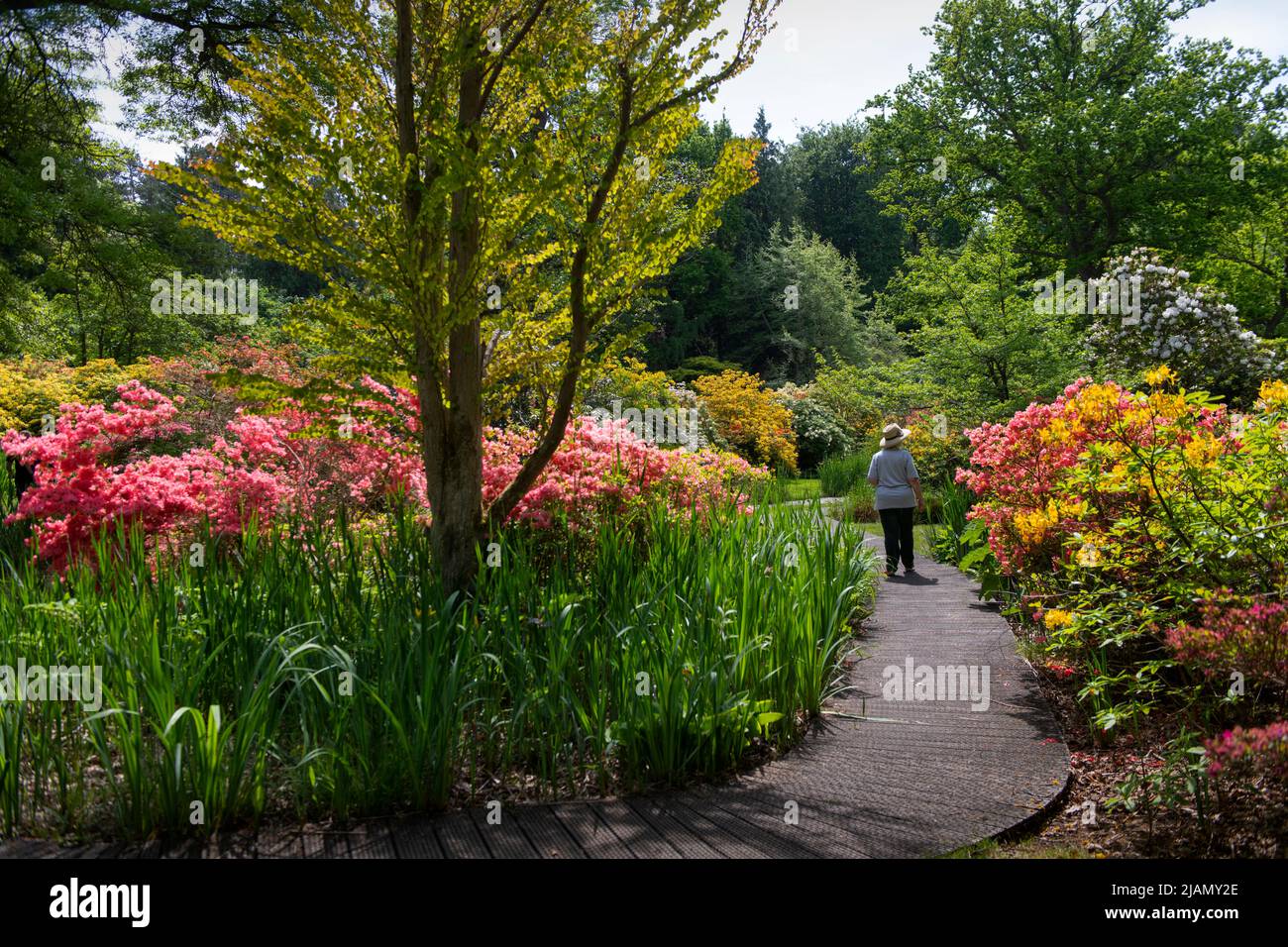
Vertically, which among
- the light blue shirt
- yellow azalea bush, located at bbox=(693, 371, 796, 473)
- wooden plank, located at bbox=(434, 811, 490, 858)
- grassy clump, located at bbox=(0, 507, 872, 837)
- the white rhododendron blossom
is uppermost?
the white rhododendron blossom

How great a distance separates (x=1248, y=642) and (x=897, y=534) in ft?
17.1

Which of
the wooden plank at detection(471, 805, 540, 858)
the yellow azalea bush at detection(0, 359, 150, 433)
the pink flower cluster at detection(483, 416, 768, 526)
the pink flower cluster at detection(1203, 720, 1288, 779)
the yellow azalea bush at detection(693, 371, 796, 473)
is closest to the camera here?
the pink flower cluster at detection(1203, 720, 1288, 779)

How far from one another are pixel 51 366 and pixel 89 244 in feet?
6.46

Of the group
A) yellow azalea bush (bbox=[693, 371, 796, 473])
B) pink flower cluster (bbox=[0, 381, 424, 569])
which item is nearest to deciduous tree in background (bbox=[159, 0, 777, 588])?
pink flower cluster (bbox=[0, 381, 424, 569])

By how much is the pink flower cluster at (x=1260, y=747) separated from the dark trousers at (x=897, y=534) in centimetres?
530

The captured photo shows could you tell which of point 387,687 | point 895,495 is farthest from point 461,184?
point 895,495

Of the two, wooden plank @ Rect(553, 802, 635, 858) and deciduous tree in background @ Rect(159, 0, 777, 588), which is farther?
deciduous tree in background @ Rect(159, 0, 777, 588)

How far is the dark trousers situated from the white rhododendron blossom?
7671 millimetres

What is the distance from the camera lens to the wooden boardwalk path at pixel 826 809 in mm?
2549

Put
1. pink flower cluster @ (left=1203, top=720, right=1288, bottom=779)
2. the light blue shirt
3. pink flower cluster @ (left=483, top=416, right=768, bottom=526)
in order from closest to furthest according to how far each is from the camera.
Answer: pink flower cluster @ (left=1203, top=720, right=1288, bottom=779) → pink flower cluster @ (left=483, top=416, right=768, bottom=526) → the light blue shirt

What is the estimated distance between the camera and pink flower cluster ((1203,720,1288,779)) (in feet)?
7.32

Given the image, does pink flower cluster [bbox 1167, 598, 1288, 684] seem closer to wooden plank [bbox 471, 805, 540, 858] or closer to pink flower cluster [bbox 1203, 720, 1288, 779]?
pink flower cluster [bbox 1203, 720, 1288, 779]
